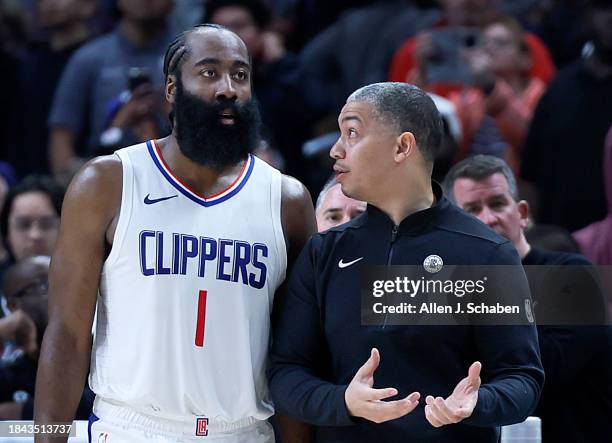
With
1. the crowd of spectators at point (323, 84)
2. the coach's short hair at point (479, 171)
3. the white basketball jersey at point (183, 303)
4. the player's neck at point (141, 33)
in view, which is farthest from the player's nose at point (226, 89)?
the player's neck at point (141, 33)

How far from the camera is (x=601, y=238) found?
5438mm

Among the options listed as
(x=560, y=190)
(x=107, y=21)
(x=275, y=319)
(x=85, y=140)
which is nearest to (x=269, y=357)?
(x=275, y=319)

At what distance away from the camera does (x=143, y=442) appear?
11.2ft

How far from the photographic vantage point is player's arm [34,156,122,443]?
3486 mm

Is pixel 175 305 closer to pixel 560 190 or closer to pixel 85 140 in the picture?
pixel 560 190

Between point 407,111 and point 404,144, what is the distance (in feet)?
0.32

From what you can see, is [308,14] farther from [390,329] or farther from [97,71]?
[390,329]

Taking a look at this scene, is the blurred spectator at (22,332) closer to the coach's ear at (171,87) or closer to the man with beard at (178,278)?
the man with beard at (178,278)

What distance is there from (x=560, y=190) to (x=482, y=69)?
82 cm

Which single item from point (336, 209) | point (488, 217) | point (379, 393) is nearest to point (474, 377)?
point (379, 393)

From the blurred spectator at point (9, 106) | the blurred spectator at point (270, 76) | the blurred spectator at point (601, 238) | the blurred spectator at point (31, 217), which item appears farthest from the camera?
the blurred spectator at point (9, 106)

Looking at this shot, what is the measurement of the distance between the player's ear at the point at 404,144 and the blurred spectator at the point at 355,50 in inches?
150

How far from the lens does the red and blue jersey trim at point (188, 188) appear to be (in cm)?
358

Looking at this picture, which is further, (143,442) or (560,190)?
(560,190)
